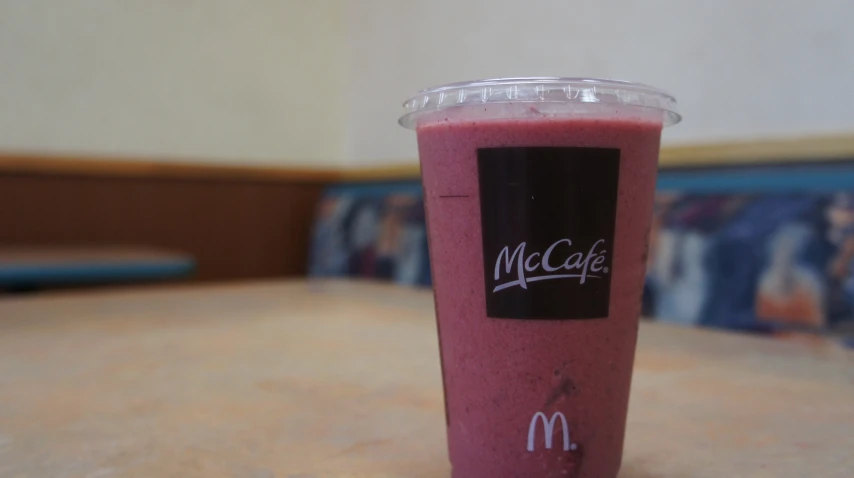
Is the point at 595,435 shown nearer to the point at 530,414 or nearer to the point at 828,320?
the point at 530,414

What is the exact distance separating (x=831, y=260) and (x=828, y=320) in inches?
4.3

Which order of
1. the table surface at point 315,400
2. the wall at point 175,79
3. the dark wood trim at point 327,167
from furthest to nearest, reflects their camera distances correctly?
1. the wall at point 175,79
2. the dark wood trim at point 327,167
3. the table surface at point 315,400

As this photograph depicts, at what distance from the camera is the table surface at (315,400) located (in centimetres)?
54

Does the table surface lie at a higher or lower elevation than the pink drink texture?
lower

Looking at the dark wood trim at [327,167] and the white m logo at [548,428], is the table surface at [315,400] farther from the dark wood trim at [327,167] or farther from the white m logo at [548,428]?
the dark wood trim at [327,167]

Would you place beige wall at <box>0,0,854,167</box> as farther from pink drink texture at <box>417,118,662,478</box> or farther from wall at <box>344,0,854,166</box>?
pink drink texture at <box>417,118,662,478</box>

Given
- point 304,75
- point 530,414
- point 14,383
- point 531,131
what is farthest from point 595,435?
point 304,75

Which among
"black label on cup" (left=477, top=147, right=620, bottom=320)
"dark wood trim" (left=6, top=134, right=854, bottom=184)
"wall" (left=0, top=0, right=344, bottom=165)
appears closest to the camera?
"black label on cup" (left=477, top=147, right=620, bottom=320)

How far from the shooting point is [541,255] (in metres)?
0.43

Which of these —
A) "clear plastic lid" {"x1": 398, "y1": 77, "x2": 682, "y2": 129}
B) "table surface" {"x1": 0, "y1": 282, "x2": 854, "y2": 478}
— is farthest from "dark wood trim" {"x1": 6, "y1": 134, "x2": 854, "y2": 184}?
"clear plastic lid" {"x1": 398, "y1": 77, "x2": 682, "y2": 129}

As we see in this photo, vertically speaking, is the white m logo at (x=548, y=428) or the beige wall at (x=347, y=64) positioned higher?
the beige wall at (x=347, y=64)

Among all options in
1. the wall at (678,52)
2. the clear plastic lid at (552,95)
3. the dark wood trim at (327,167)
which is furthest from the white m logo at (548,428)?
the wall at (678,52)

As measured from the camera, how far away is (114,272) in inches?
69.8

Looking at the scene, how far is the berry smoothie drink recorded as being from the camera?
426mm
